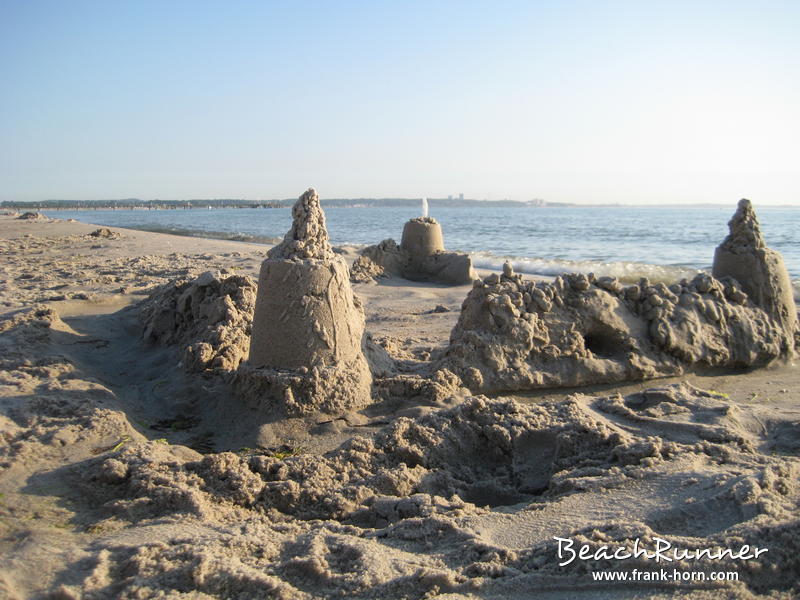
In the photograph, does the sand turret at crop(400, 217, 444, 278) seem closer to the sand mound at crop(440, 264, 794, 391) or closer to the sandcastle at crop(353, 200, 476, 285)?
the sandcastle at crop(353, 200, 476, 285)

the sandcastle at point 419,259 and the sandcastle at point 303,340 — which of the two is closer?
the sandcastle at point 303,340

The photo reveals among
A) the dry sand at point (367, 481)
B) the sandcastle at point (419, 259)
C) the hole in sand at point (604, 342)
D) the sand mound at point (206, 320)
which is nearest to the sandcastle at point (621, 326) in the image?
the hole in sand at point (604, 342)

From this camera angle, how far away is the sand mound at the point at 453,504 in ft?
6.13

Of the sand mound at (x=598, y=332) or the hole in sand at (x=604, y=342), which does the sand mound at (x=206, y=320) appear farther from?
the hole in sand at (x=604, y=342)

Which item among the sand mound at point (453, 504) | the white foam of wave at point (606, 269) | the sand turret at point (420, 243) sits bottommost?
the sand mound at point (453, 504)

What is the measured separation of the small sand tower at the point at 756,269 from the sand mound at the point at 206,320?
388 centimetres

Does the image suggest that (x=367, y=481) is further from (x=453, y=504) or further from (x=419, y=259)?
(x=419, y=259)

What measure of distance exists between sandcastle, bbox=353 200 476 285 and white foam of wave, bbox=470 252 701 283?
1.40 meters

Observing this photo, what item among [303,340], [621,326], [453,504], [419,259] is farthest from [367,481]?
[419,259]

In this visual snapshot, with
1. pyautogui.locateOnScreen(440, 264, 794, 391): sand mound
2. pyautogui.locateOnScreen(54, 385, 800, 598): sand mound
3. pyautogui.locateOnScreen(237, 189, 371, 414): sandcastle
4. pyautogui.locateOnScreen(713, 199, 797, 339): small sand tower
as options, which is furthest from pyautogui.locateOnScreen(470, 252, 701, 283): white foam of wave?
pyautogui.locateOnScreen(54, 385, 800, 598): sand mound

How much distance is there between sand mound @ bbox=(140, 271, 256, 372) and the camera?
4.11 metres

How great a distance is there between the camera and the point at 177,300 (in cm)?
506

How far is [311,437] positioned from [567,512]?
1510 mm

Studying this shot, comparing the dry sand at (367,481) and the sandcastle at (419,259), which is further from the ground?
the sandcastle at (419,259)
